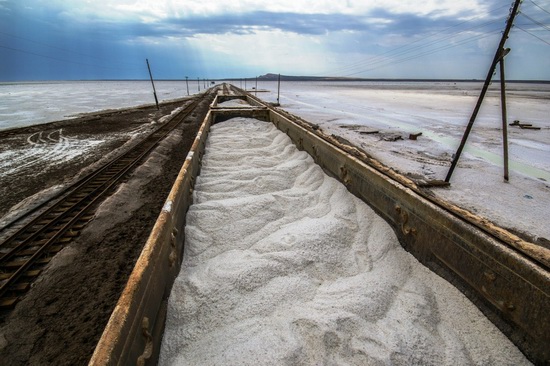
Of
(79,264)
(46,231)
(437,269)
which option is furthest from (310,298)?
(46,231)

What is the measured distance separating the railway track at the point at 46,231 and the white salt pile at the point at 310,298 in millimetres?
1931

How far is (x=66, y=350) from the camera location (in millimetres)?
2398

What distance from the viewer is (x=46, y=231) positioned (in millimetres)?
4273

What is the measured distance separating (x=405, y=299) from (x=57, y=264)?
3.79 m

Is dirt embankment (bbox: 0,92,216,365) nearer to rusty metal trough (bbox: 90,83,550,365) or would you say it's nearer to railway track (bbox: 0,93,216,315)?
railway track (bbox: 0,93,216,315)

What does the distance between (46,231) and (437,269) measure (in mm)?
5047

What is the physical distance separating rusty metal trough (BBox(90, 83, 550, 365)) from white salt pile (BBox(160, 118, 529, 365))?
0.10 meters

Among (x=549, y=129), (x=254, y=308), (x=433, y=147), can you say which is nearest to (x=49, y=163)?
(x=254, y=308)

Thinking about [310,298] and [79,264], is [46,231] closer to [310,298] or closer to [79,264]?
[79,264]

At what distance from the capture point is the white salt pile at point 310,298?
1.80m

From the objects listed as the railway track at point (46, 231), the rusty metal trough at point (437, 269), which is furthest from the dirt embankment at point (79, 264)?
the rusty metal trough at point (437, 269)

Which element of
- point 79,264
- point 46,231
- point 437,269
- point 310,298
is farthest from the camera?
point 46,231

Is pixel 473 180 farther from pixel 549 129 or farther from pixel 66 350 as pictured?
pixel 549 129

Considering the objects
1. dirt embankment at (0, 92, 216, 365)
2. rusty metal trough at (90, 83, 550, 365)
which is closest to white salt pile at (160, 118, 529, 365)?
rusty metal trough at (90, 83, 550, 365)
